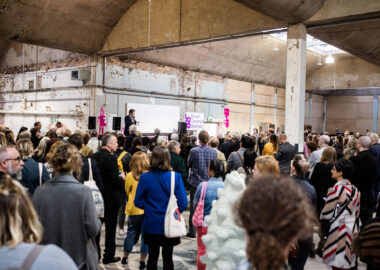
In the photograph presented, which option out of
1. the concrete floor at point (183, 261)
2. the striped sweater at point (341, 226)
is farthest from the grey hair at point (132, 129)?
the striped sweater at point (341, 226)

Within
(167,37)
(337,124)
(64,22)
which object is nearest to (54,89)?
(64,22)

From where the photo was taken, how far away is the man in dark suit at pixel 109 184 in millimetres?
4078

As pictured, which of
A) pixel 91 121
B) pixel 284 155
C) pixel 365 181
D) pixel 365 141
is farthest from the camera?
pixel 91 121

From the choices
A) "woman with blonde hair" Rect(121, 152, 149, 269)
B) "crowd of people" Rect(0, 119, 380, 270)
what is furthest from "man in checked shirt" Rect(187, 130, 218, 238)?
"woman with blonde hair" Rect(121, 152, 149, 269)

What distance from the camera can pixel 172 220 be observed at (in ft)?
10.9

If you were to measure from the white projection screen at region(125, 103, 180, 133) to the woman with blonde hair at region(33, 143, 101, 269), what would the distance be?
34.0 feet

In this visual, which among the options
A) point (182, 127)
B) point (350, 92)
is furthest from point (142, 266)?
A: point (350, 92)

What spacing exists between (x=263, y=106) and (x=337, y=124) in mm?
7814

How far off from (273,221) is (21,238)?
0.95 m

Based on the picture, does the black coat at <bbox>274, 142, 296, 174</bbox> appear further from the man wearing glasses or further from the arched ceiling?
the arched ceiling

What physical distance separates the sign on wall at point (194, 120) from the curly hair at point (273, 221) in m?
13.3

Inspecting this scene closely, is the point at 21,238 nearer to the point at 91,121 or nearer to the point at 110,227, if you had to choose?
the point at 110,227

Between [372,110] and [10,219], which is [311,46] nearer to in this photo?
[372,110]

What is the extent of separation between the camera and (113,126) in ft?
38.3
